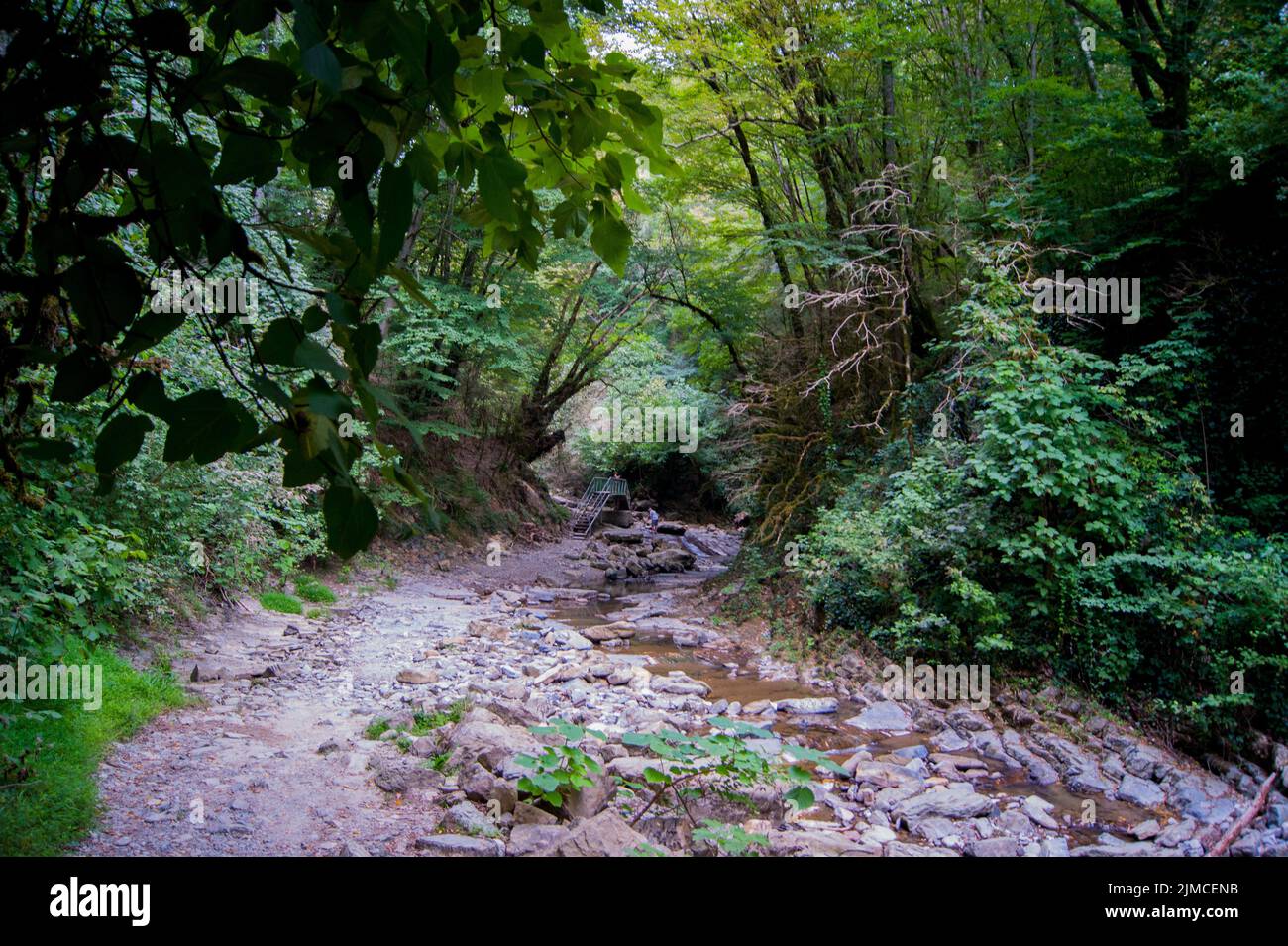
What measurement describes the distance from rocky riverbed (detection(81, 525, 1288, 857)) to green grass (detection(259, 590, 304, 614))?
0.87ft

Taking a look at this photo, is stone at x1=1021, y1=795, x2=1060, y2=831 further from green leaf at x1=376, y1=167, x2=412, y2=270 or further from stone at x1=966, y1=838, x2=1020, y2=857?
green leaf at x1=376, y1=167, x2=412, y2=270

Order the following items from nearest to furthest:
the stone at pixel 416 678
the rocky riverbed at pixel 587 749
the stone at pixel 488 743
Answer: the rocky riverbed at pixel 587 749 → the stone at pixel 488 743 → the stone at pixel 416 678

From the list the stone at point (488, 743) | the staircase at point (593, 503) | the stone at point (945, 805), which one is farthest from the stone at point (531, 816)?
the staircase at point (593, 503)

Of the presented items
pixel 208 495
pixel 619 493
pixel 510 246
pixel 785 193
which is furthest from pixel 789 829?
pixel 619 493

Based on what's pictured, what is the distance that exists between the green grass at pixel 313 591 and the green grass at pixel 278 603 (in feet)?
2.04

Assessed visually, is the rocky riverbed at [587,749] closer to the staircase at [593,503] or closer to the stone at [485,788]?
the stone at [485,788]

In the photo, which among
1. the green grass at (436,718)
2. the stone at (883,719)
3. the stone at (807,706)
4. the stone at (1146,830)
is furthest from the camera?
the stone at (807,706)

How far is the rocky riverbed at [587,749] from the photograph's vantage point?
138 inches

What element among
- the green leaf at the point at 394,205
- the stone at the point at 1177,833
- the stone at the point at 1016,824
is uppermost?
the green leaf at the point at 394,205

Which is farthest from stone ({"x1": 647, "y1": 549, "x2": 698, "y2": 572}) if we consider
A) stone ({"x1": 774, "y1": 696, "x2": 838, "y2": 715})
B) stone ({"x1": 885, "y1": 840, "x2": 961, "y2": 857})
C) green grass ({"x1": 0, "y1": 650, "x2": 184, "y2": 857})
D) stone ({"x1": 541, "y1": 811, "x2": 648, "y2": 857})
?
stone ({"x1": 541, "y1": 811, "x2": 648, "y2": 857})

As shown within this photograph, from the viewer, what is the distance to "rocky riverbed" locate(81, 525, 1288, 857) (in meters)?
3.50

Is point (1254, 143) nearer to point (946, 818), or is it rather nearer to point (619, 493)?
point (946, 818)

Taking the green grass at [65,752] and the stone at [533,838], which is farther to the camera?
the stone at [533,838]

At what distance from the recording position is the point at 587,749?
17.2 ft
